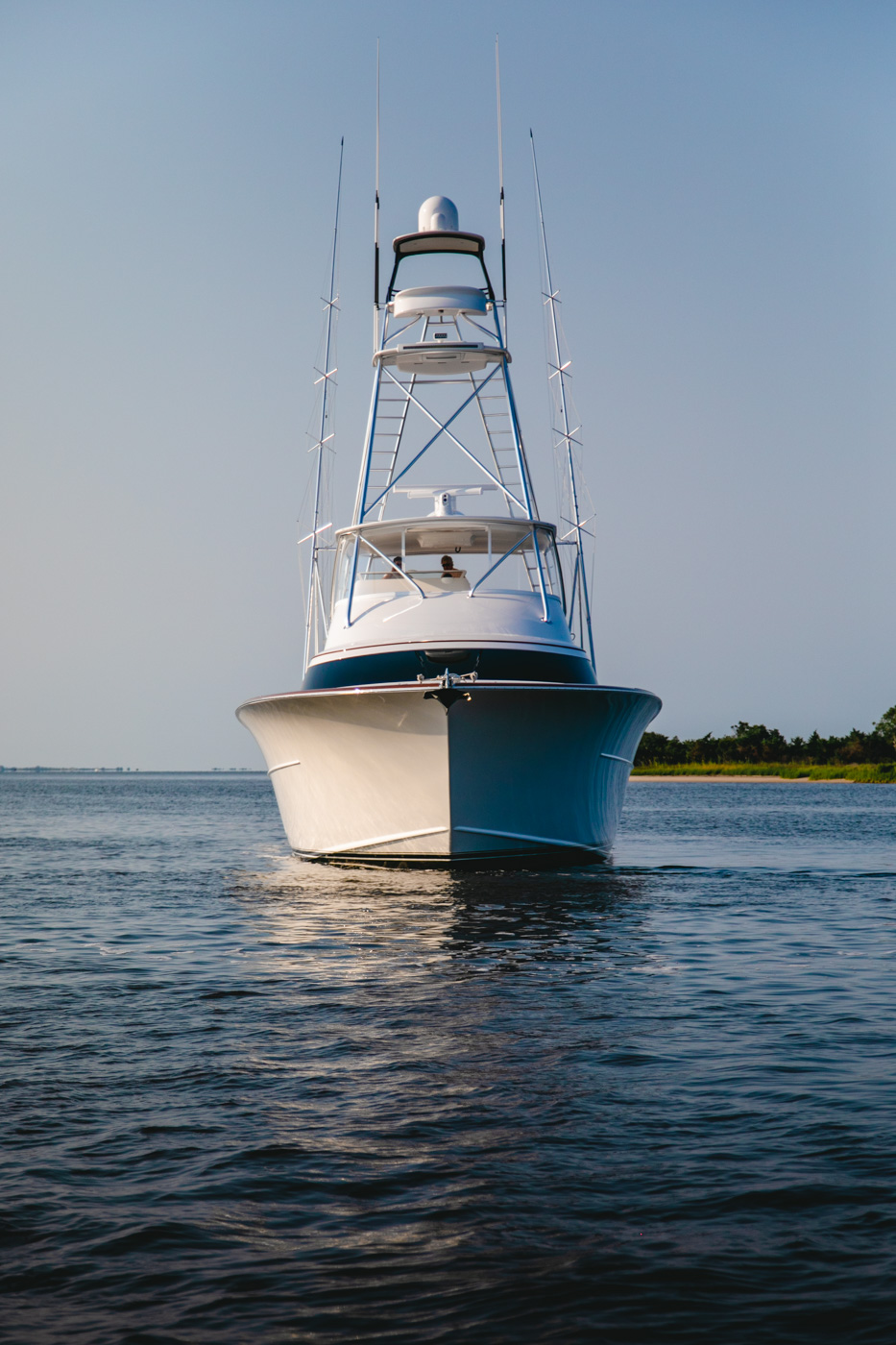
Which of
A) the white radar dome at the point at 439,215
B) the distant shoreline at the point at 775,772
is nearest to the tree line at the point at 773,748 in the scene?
the distant shoreline at the point at 775,772

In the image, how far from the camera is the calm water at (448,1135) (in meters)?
3.33

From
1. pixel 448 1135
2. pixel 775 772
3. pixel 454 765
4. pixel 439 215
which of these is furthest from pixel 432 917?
pixel 775 772

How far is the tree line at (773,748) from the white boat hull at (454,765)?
6648cm

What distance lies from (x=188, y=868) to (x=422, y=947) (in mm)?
10245

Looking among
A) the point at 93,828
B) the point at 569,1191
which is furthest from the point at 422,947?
the point at 93,828

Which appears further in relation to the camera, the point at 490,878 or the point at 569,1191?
the point at 490,878

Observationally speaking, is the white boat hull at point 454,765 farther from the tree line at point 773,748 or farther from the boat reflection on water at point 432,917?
the tree line at point 773,748

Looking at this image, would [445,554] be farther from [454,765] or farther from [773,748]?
[773,748]

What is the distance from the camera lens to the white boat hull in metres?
13.5

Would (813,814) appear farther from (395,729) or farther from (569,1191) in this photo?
(569,1191)

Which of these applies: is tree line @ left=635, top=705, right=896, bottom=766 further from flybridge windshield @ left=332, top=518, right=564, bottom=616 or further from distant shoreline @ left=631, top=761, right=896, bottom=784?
flybridge windshield @ left=332, top=518, right=564, bottom=616

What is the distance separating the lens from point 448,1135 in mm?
4727

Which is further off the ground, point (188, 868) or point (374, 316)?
point (374, 316)

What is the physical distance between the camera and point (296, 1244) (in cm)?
369
